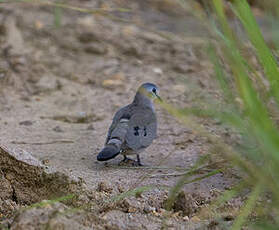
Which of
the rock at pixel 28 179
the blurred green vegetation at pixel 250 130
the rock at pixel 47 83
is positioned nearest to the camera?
the blurred green vegetation at pixel 250 130

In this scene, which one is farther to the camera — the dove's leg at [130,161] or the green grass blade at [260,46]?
the dove's leg at [130,161]

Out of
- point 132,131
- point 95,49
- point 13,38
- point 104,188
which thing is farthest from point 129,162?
point 13,38

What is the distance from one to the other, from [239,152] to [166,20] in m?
5.76

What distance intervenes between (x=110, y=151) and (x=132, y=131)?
38cm

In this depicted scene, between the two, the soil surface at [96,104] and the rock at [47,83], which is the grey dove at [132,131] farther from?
the rock at [47,83]

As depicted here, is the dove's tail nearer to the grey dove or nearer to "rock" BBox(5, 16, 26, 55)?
the grey dove

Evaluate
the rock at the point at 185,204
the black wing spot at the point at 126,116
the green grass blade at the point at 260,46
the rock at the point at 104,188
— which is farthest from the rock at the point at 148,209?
the black wing spot at the point at 126,116

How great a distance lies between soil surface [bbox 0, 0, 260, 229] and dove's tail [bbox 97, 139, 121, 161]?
0.37 feet

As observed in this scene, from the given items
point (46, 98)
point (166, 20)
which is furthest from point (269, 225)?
point (166, 20)

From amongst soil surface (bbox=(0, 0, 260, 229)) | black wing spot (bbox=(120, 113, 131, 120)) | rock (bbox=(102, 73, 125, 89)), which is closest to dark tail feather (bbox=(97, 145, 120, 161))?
soil surface (bbox=(0, 0, 260, 229))

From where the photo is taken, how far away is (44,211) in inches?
113

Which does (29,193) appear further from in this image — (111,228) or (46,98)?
(46,98)

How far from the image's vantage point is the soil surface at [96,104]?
3379mm

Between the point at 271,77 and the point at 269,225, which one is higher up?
the point at 271,77
